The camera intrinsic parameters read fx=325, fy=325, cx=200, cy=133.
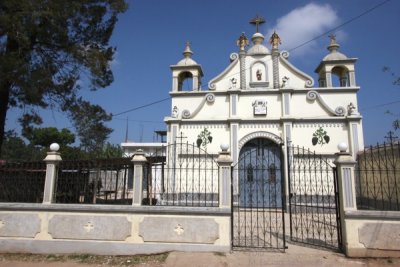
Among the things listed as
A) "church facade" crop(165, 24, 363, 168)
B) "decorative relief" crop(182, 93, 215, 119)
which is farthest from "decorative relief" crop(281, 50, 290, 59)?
"decorative relief" crop(182, 93, 215, 119)

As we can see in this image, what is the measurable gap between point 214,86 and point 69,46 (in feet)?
22.2

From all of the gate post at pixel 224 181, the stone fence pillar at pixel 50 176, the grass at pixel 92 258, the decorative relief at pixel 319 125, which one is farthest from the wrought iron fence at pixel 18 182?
the decorative relief at pixel 319 125

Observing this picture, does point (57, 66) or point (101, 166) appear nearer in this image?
point (101, 166)

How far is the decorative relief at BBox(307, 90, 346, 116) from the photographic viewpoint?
532 inches

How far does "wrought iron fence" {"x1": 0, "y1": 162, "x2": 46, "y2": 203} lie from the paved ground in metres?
1.73

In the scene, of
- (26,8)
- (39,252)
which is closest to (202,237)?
(39,252)

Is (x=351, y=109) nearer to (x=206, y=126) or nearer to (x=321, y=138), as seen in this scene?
(x=321, y=138)

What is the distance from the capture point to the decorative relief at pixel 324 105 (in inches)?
532

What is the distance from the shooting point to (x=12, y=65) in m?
8.30

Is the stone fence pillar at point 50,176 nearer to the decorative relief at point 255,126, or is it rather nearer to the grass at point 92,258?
the grass at point 92,258

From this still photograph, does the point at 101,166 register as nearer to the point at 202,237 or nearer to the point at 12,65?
the point at 202,237

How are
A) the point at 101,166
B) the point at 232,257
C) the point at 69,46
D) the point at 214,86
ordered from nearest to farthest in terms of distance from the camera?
the point at 232,257 → the point at 101,166 → the point at 69,46 → the point at 214,86

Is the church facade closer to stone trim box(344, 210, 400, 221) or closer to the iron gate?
the iron gate

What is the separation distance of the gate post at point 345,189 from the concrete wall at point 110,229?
2.32m
